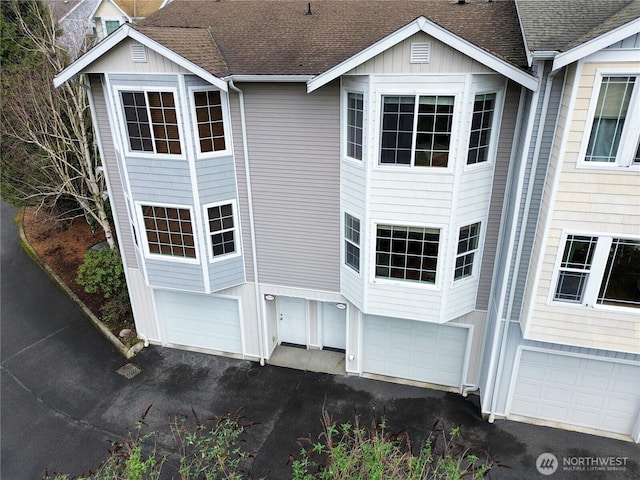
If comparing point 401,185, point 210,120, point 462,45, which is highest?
point 462,45

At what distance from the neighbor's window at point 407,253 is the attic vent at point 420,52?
141 inches

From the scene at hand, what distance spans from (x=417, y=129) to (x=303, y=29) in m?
5.07

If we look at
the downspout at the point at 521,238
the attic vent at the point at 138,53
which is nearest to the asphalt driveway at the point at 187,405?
the downspout at the point at 521,238

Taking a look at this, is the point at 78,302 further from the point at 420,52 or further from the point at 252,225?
the point at 420,52

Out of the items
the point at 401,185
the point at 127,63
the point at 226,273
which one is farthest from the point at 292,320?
the point at 127,63

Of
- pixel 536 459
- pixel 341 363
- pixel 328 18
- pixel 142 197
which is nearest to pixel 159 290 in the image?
pixel 142 197

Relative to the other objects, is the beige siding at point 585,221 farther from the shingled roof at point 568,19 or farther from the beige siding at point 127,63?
the beige siding at point 127,63

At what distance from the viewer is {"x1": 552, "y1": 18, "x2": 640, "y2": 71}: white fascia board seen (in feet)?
22.5

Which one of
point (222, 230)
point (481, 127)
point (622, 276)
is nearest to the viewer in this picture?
point (622, 276)

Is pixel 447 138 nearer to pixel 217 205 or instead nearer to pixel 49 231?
pixel 217 205

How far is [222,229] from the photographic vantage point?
38.8 feet

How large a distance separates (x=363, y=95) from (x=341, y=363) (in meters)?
8.02

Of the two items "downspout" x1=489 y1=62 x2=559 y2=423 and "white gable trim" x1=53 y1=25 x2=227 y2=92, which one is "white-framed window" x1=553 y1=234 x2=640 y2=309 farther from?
"white gable trim" x1=53 y1=25 x2=227 y2=92

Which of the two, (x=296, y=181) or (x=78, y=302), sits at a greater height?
(x=296, y=181)
